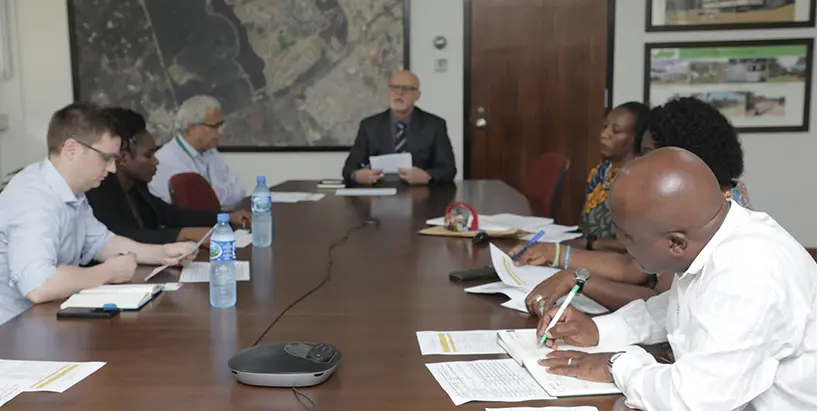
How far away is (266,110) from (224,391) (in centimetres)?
452

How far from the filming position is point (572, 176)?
5.65 m

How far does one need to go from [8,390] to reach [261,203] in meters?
1.25

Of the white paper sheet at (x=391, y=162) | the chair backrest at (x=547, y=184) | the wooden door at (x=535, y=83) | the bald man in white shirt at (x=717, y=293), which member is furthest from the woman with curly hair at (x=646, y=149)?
the wooden door at (x=535, y=83)

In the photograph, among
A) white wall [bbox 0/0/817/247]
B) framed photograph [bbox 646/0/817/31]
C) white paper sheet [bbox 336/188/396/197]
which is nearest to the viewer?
white paper sheet [bbox 336/188/396/197]

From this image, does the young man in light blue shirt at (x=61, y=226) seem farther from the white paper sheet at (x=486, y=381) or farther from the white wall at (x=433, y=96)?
the white wall at (x=433, y=96)

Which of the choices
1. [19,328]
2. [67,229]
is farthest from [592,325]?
[67,229]

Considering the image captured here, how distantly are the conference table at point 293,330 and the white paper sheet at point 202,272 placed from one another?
3cm

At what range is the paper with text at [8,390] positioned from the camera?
3.86ft

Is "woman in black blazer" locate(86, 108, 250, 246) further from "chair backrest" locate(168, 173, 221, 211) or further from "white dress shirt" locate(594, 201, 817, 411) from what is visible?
"white dress shirt" locate(594, 201, 817, 411)

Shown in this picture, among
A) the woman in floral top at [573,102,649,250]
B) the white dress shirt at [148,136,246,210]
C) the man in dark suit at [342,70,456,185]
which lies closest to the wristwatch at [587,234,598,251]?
the woman in floral top at [573,102,649,250]

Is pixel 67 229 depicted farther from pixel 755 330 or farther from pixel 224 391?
pixel 755 330

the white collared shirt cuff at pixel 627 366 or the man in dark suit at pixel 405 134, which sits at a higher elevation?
the man in dark suit at pixel 405 134

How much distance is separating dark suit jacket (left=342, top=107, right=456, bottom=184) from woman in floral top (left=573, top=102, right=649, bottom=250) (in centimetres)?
171

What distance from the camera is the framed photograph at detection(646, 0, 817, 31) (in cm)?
536
